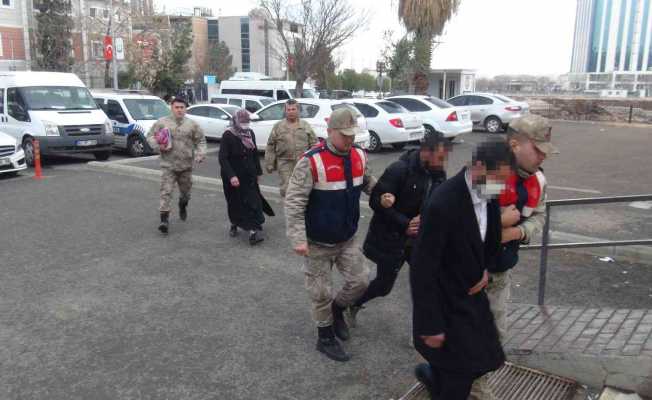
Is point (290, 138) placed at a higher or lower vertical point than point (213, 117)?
higher

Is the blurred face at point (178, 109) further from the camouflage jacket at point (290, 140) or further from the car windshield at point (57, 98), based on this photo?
the car windshield at point (57, 98)

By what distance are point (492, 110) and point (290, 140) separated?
1606 centimetres

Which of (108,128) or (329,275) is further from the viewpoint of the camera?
(108,128)

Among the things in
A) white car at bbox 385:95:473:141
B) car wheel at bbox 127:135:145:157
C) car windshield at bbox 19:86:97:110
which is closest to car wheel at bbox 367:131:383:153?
white car at bbox 385:95:473:141

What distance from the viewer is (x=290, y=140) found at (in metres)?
6.94

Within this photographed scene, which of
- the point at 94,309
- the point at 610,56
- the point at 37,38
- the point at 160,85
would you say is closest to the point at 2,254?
the point at 94,309

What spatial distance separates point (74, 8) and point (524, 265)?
45973mm

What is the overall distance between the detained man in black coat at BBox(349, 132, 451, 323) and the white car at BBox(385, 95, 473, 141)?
41.7ft

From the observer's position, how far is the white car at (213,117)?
57.5ft

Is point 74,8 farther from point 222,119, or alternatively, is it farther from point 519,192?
point 519,192

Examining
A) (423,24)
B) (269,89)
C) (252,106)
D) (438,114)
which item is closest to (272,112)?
(438,114)

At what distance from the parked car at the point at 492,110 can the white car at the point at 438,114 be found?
3.94 metres

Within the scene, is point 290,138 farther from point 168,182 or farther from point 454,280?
point 454,280

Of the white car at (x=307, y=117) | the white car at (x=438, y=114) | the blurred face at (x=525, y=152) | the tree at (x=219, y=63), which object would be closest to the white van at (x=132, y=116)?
the white car at (x=307, y=117)
